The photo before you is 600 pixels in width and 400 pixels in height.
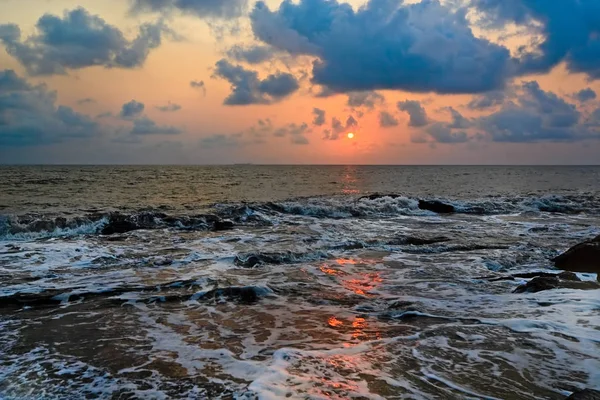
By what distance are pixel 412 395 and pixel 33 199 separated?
3271 cm

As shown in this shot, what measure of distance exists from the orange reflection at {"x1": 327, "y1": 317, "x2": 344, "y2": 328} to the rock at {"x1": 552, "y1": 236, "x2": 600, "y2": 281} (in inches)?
310

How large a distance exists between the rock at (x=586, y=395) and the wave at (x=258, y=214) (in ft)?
58.0

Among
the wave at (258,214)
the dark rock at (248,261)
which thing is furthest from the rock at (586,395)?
the wave at (258,214)

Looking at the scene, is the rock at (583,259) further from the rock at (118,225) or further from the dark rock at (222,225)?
the rock at (118,225)

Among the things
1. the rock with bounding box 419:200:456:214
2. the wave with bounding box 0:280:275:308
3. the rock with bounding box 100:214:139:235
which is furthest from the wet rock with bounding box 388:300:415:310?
the rock with bounding box 419:200:456:214

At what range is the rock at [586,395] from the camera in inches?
174

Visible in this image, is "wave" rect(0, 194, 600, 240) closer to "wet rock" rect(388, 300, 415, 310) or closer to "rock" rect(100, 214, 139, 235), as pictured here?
"rock" rect(100, 214, 139, 235)

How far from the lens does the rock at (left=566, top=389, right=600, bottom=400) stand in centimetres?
441

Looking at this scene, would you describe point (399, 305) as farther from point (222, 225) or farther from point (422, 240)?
point (222, 225)

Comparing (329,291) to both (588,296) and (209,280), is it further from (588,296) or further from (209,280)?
(588,296)

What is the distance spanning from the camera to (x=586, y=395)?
4469 mm

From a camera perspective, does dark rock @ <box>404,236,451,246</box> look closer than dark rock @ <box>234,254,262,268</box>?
No

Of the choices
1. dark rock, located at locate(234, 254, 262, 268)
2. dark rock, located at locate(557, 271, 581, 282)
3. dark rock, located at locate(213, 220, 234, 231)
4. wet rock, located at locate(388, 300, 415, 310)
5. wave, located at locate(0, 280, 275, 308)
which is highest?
dark rock, located at locate(557, 271, 581, 282)

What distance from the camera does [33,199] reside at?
3044 cm
